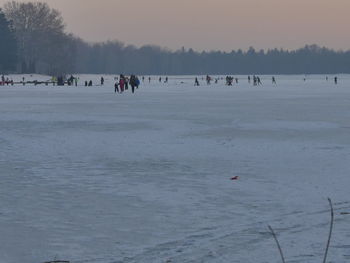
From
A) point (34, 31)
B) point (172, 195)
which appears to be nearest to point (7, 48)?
point (34, 31)

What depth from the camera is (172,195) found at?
804 cm

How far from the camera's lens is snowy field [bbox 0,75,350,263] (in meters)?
5.51

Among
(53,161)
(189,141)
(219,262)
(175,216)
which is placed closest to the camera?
(219,262)

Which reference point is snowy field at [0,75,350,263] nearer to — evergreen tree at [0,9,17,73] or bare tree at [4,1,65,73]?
evergreen tree at [0,9,17,73]

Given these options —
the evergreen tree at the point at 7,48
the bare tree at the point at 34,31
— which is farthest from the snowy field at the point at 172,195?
the bare tree at the point at 34,31

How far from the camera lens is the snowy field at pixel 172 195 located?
5508mm

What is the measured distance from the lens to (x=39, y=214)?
6.95 m

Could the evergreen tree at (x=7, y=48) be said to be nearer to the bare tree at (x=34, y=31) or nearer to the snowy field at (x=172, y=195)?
the bare tree at (x=34, y=31)

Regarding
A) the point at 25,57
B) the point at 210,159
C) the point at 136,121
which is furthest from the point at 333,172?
the point at 25,57

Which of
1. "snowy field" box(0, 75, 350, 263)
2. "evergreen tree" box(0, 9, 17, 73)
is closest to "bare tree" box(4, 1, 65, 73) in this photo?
"evergreen tree" box(0, 9, 17, 73)

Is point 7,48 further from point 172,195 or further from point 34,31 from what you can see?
point 172,195

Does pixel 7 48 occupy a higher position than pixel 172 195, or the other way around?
pixel 7 48

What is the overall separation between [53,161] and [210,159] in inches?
109

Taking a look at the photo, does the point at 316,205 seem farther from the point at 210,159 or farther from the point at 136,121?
the point at 136,121
